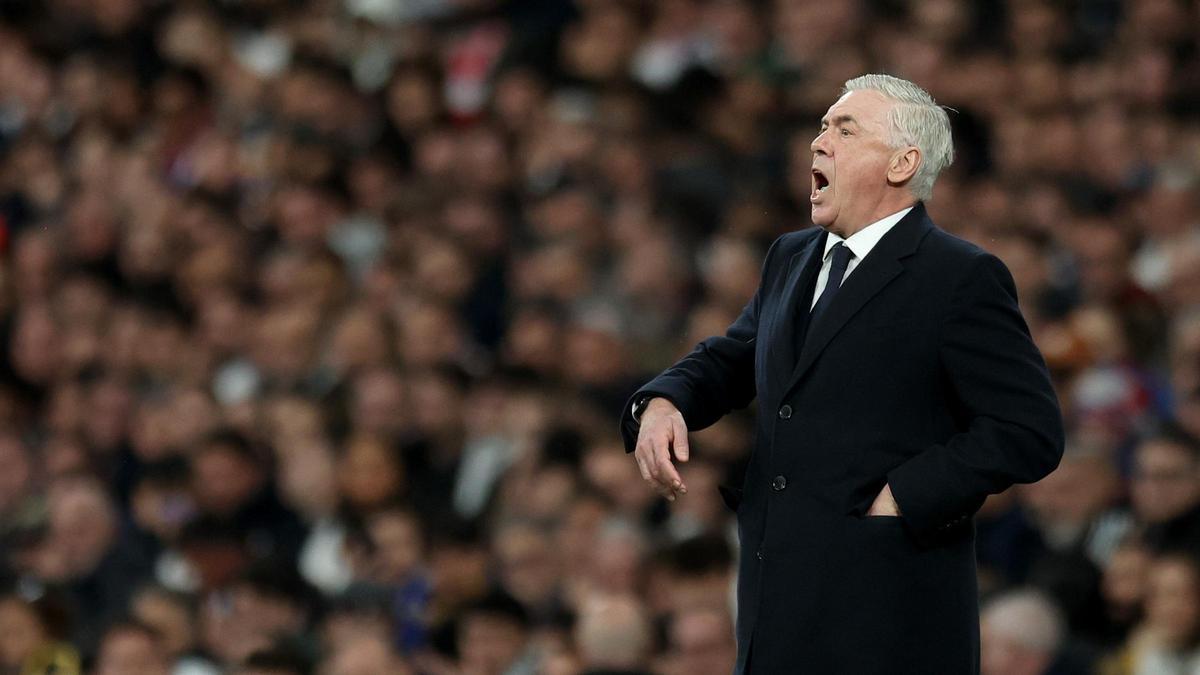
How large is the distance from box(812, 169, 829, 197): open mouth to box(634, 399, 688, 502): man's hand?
1.22 feet

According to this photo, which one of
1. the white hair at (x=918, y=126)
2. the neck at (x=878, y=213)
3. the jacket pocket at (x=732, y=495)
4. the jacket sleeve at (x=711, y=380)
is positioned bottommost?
the jacket pocket at (x=732, y=495)

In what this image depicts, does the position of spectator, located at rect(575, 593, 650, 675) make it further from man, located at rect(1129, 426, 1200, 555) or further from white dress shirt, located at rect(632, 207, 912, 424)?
white dress shirt, located at rect(632, 207, 912, 424)

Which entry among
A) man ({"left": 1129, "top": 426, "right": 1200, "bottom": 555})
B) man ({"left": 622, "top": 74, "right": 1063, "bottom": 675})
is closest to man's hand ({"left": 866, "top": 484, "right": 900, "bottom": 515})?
man ({"left": 622, "top": 74, "right": 1063, "bottom": 675})

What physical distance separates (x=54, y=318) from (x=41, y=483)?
3.64 feet

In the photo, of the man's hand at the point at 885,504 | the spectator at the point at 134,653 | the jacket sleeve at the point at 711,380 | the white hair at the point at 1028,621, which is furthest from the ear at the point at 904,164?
the spectator at the point at 134,653

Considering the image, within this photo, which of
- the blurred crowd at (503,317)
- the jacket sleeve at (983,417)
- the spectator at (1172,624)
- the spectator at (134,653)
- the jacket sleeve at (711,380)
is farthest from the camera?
the spectator at (134,653)

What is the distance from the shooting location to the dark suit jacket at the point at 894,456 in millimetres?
2510

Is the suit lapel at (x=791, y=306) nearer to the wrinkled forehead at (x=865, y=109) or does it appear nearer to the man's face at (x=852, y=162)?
the man's face at (x=852, y=162)

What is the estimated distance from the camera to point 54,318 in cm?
786

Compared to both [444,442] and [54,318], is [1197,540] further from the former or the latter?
[54,318]

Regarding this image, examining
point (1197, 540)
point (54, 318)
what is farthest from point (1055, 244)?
point (54, 318)

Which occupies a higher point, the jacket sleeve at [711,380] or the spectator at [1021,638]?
the jacket sleeve at [711,380]

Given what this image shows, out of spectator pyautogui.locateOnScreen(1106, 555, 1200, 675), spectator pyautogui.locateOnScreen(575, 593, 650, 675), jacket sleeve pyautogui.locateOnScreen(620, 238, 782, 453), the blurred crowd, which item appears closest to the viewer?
jacket sleeve pyautogui.locateOnScreen(620, 238, 782, 453)

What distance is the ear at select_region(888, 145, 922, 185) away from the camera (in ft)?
8.66
